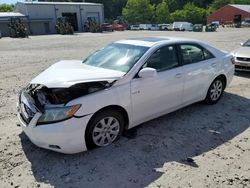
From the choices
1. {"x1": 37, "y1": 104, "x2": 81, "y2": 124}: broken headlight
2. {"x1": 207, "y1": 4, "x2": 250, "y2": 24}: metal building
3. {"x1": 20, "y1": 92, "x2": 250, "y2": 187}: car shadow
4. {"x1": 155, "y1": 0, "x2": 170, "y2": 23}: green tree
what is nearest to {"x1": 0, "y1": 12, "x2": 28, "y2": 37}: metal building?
{"x1": 155, "y1": 0, "x2": 170, "y2": 23}: green tree

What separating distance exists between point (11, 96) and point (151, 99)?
4030 millimetres

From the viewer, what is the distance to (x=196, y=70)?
525 cm

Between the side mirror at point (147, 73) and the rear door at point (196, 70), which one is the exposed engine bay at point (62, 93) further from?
the rear door at point (196, 70)

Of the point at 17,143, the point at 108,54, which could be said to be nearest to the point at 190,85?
the point at 108,54

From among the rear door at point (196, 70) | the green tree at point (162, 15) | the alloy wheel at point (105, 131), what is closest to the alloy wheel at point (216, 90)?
the rear door at point (196, 70)

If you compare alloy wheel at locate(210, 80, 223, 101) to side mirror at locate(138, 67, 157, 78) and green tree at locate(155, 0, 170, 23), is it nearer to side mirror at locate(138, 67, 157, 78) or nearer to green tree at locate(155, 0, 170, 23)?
side mirror at locate(138, 67, 157, 78)

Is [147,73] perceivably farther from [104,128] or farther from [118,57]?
[104,128]

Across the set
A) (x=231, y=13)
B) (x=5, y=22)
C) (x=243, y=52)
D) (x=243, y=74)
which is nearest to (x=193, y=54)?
(x=243, y=52)

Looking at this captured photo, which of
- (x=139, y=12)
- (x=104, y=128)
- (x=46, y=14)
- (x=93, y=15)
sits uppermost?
(x=139, y=12)

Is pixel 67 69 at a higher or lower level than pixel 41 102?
higher

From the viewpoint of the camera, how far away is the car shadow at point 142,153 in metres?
3.51

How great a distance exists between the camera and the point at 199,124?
5023mm

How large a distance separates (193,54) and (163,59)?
2.95 feet

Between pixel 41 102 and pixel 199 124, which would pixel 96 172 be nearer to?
pixel 41 102
